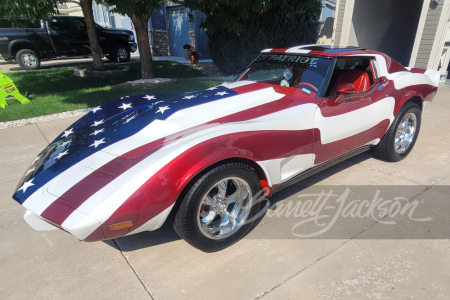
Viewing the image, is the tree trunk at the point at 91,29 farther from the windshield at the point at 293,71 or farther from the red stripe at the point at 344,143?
the red stripe at the point at 344,143

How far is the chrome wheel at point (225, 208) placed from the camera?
2389mm

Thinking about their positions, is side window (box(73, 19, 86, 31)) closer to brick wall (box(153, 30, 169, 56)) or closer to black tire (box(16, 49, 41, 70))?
black tire (box(16, 49, 41, 70))

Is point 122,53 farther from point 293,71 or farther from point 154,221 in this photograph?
point 154,221

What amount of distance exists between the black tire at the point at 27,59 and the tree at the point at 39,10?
101 inches

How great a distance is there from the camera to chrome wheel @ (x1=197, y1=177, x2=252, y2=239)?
239 cm

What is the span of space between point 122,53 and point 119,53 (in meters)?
0.13

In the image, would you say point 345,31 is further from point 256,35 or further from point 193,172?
point 193,172

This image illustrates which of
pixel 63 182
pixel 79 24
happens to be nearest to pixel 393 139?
pixel 63 182

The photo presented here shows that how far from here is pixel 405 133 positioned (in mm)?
4113

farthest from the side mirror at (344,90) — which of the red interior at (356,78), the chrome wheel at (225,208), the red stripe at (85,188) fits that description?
the red stripe at (85,188)

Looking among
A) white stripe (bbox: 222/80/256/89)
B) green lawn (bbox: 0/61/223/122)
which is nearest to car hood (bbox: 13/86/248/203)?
white stripe (bbox: 222/80/256/89)

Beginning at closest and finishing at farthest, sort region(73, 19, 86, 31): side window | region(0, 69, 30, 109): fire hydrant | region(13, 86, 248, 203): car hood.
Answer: region(13, 86, 248, 203): car hood < region(0, 69, 30, 109): fire hydrant < region(73, 19, 86, 31): side window

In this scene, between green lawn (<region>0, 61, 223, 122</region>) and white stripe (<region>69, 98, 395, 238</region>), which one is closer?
white stripe (<region>69, 98, 395, 238</region>)

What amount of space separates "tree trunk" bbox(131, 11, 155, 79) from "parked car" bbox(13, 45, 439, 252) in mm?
5864
